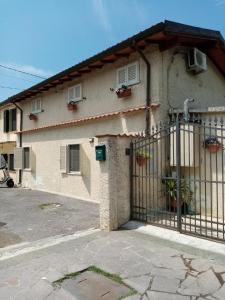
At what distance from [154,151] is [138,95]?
225 cm

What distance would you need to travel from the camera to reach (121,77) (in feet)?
35.5

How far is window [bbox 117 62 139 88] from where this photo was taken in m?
10.2

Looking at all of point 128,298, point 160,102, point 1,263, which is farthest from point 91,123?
point 128,298

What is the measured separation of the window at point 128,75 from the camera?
33.4 feet

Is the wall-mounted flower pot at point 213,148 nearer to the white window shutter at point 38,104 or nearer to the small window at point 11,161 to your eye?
the white window shutter at point 38,104

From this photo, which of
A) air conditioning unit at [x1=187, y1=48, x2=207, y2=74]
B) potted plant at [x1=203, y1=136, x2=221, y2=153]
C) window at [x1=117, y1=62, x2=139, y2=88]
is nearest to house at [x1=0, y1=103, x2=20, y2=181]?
window at [x1=117, y1=62, x2=139, y2=88]

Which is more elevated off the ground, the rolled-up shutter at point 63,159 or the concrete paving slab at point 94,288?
the rolled-up shutter at point 63,159

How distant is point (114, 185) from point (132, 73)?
4.63 metres

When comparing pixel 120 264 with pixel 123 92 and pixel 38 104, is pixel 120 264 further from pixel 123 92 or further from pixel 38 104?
pixel 38 104

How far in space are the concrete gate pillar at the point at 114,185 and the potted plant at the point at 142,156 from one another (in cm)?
43

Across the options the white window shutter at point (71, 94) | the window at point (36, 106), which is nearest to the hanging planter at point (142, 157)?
the white window shutter at point (71, 94)

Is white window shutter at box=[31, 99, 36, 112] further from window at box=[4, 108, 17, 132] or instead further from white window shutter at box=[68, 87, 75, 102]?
white window shutter at box=[68, 87, 75, 102]

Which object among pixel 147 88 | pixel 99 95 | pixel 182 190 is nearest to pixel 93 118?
pixel 99 95

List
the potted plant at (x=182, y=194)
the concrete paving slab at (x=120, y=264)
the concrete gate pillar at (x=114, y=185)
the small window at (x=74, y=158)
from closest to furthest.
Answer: the concrete paving slab at (x=120, y=264)
the concrete gate pillar at (x=114, y=185)
the potted plant at (x=182, y=194)
the small window at (x=74, y=158)
